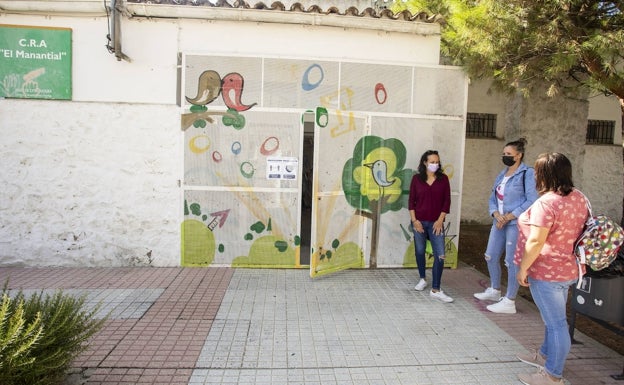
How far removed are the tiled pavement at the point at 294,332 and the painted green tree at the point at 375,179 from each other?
991mm

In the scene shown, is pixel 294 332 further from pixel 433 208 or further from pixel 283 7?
pixel 283 7

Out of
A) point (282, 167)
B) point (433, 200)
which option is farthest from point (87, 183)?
point (433, 200)

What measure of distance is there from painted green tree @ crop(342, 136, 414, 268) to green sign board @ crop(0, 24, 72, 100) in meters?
4.13

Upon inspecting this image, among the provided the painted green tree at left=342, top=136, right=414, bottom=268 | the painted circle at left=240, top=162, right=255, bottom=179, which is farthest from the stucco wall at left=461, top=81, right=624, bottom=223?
the painted circle at left=240, top=162, right=255, bottom=179

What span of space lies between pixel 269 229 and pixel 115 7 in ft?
11.9

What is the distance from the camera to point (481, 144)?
9.89 meters

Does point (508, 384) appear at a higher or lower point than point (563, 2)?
lower

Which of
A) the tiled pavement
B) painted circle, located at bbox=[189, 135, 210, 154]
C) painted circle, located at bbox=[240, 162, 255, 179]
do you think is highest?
painted circle, located at bbox=[189, 135, 210, 154]

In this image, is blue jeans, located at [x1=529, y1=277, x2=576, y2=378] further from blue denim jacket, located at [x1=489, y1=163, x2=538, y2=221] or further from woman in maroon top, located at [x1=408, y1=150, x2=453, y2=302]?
woman in maroon top, located at [x1=408, y1=150, x2=453, y2=302]

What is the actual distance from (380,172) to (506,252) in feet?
6.65

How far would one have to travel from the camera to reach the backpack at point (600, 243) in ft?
9.62

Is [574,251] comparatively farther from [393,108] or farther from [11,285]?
[11,285]

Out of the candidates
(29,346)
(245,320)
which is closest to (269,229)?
(245,320)

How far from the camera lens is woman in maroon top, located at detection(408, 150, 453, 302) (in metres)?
4.97
